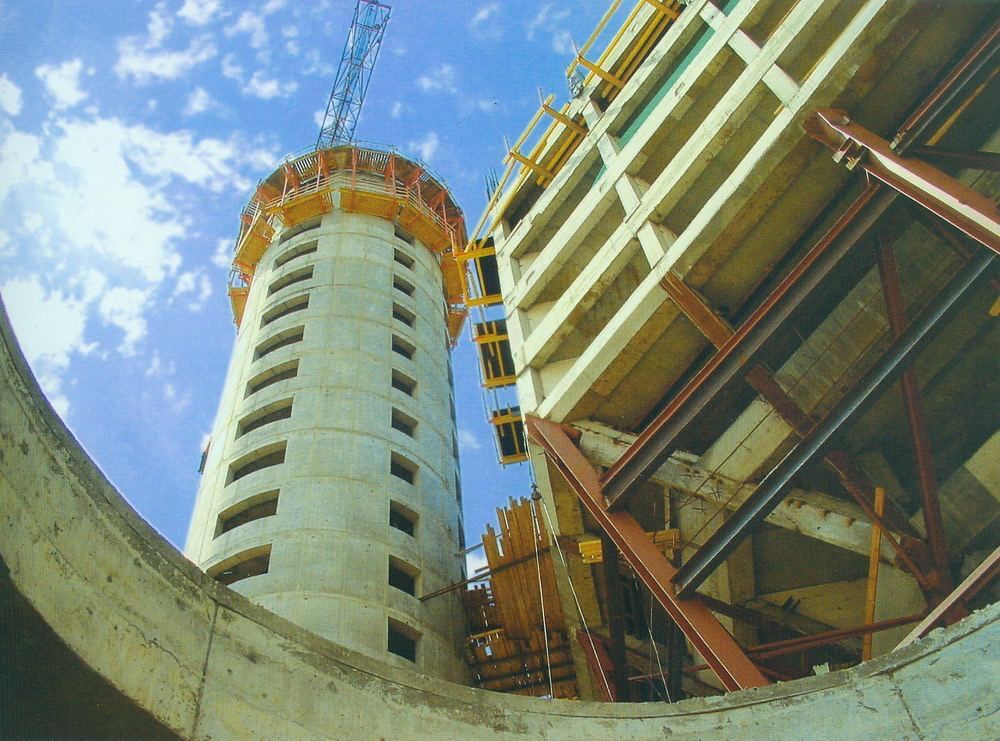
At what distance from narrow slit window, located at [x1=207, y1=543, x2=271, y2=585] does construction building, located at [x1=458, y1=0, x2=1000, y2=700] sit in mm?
7369

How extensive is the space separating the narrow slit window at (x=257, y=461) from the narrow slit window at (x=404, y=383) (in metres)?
4.77

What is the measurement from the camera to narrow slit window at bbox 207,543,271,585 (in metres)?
21.8

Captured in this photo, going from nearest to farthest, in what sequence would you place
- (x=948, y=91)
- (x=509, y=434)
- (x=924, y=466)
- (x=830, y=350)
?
(x=924, y=466)
(x=948, y=91)
(x=830, y=350)
(x=509, y=434)

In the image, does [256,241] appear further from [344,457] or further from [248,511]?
[248,511]

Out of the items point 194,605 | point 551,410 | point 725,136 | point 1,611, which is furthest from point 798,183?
point 1,611

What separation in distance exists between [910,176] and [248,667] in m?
11.1

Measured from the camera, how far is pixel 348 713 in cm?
968

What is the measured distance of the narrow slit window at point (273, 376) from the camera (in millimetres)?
28047

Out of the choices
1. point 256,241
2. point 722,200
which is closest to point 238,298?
point 256,241

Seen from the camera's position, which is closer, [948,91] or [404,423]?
[948,91]

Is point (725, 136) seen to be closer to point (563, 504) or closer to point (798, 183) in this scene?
point (798, 183)

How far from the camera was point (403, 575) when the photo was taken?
23188mm

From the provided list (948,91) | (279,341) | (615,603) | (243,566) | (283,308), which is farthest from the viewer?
(283,308)

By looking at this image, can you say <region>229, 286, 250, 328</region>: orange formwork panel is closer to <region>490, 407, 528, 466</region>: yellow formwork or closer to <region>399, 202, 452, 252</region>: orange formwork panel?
<region>399, 202, 452, 252</region>: orange formwork panel
